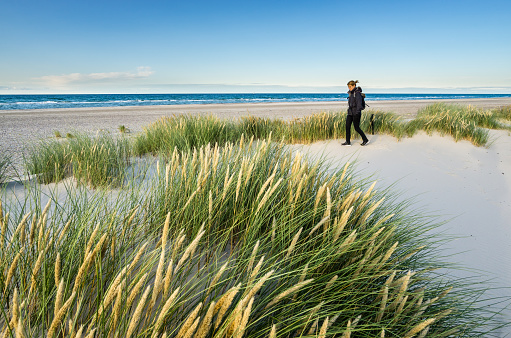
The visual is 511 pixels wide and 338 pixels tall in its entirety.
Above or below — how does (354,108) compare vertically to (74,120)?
above

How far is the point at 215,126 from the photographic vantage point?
19.2 feet

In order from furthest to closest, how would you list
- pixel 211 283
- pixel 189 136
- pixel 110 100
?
pixel 110 100, pixel 189 136, pixel 211 283

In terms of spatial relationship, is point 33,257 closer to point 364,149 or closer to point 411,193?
point 411,193

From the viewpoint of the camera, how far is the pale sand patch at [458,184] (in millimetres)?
3019

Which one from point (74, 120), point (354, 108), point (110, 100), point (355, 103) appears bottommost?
point (74, 120)

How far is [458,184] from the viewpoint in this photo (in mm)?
5305

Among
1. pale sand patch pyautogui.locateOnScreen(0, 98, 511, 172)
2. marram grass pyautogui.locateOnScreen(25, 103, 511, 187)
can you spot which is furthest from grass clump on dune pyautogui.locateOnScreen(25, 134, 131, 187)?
pale sand patch pyautogui.locateOnScreen(0, 98, 511, 172)

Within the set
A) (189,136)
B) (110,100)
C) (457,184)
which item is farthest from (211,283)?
(110,100)

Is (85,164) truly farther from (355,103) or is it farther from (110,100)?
(110,100)

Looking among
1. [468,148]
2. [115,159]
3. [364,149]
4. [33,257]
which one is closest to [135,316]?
[33,257]

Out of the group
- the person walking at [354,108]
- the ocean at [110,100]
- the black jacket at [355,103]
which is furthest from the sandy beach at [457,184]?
the ocean at [110,100]

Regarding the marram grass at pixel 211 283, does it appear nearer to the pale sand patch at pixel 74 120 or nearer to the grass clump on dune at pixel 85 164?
the grass clump on dune at pixel 85 164

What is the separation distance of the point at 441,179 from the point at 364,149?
1.99 meters

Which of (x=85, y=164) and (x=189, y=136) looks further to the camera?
(x=189, y=136)
